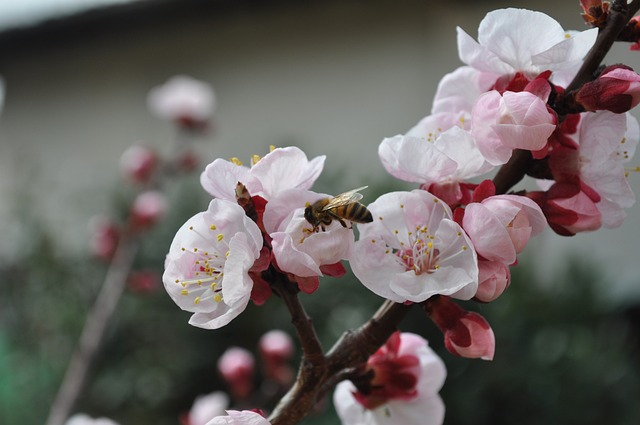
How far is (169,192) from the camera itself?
115 inches

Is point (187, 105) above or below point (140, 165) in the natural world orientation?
above

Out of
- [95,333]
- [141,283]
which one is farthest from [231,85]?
[95,333]

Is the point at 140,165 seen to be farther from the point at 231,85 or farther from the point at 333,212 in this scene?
the point at 231,85

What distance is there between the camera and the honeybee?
1.47 feet

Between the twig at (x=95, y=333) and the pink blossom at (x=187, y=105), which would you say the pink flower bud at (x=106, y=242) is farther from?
the pink blossom at (x=187, y=105)

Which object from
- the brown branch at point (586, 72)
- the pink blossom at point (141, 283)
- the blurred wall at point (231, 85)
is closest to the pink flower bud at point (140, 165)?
the pink blossom at point (141, 283)

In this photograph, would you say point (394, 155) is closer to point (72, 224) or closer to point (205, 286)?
point (205, 286)

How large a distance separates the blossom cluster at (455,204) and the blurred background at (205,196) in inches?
15.7

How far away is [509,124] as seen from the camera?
1.46ft

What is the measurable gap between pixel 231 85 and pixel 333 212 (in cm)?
365

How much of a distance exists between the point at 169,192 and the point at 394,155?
254 cm

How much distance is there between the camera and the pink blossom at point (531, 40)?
482 mm

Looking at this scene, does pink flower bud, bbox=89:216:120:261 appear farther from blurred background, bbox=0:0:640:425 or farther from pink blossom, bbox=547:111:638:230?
pink blossom, bbox=547:111:638:230

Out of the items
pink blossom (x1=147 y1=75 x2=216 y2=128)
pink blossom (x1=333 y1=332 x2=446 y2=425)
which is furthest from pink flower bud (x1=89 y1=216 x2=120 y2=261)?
pink blossom (x1=333 y1=332 x2=446 y2=425)
